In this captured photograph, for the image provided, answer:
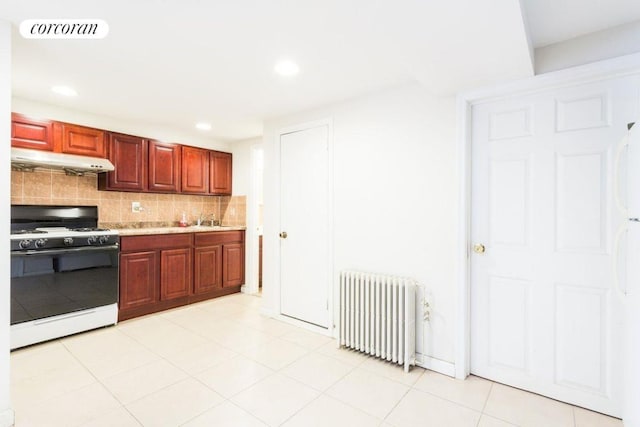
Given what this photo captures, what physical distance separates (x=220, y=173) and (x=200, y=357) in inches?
108

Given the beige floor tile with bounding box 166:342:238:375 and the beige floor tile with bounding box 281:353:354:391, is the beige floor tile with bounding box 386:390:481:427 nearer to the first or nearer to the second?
the beige floor tile with bounding box 281:353:354:391

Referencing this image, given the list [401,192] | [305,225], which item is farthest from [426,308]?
[305,225]

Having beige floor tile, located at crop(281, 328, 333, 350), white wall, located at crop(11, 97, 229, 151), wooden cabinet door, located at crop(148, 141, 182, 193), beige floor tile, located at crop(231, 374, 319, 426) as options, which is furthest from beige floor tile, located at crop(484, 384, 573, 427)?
white wall, located at crop(11, 97, 229, 151)

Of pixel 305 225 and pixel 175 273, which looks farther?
pixel 175 273

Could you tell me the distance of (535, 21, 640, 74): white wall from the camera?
1746mm

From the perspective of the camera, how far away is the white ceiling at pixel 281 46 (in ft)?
4.93

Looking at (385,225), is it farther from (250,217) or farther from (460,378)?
(250,217)

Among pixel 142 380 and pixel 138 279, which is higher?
pixel 138 279

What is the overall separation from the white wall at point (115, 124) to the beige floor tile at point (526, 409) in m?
4.25

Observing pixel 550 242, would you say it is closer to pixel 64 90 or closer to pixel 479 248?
pixel 479 248

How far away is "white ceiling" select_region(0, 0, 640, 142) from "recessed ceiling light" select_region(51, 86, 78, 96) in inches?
2.8

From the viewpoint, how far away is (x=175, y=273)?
148 inches

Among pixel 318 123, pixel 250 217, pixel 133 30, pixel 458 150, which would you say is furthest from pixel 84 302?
pixel 458 150

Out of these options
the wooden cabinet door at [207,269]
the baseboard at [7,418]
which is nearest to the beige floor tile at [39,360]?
the baseboard at [7,418]
